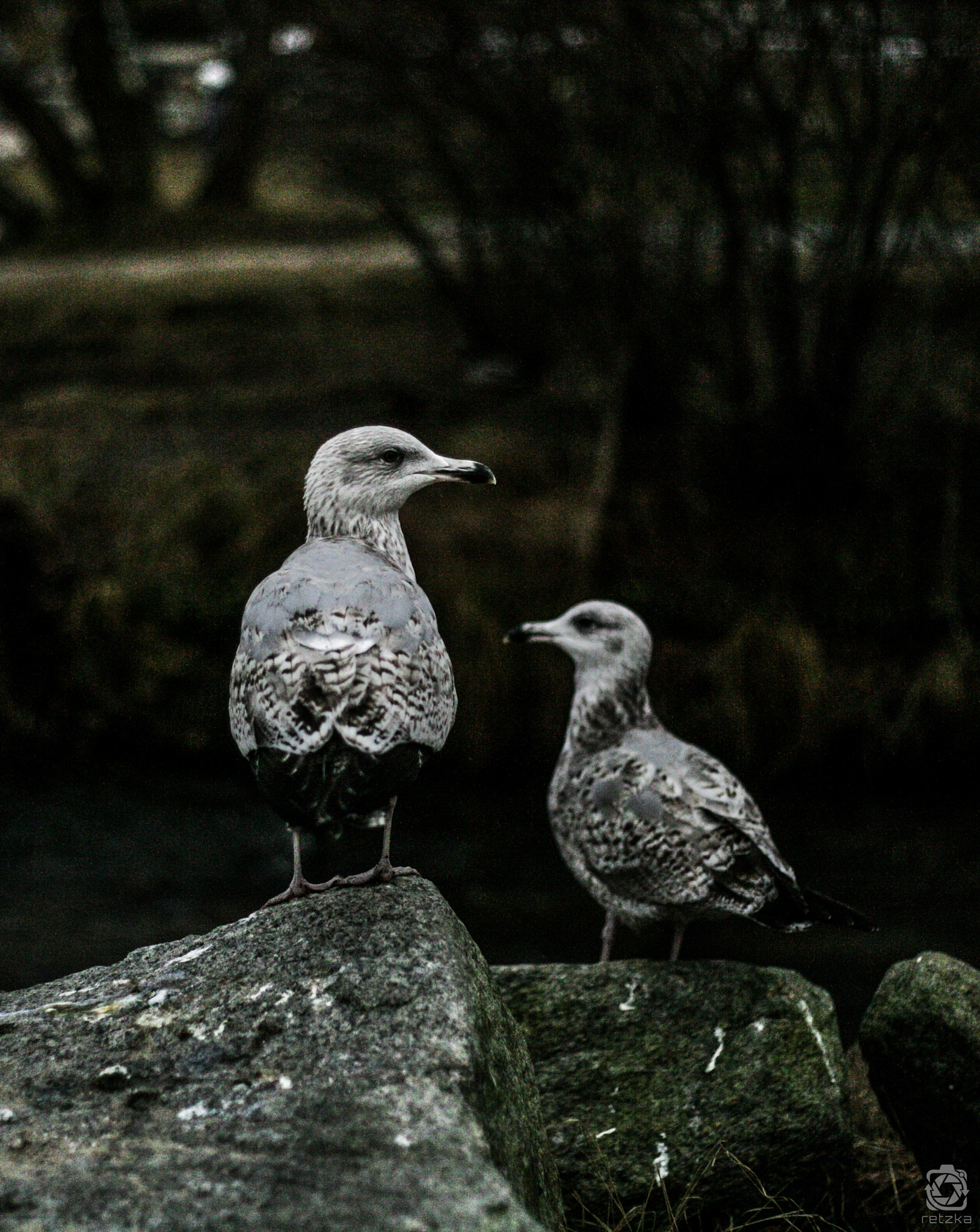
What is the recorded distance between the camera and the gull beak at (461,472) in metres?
4.50

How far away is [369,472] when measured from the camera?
4680 mm

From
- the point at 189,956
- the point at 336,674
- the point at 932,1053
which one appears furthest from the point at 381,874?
the point at 932,1053

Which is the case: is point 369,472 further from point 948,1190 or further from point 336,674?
point 948,1190

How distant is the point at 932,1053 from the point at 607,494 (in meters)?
7.16

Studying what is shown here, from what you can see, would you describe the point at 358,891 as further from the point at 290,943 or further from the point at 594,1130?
the point at 594,1130

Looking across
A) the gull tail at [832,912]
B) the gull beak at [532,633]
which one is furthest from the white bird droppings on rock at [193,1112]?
the gull beak at [532,633]

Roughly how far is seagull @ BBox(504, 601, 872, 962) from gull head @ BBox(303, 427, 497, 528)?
1.26 m

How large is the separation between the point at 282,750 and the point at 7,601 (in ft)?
25.7

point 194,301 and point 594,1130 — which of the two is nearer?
point 594,1130

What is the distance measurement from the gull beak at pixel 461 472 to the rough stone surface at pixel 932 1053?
7.85ft

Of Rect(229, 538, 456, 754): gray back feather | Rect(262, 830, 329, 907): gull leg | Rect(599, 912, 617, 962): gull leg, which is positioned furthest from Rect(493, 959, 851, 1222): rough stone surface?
Rect(229, 538, 456, 754): gray back feather

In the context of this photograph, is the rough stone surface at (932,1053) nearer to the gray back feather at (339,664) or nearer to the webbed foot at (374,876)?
the webbed foot at (374,876)

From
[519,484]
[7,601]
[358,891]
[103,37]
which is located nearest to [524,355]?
[519,484]

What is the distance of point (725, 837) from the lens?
210 inches
